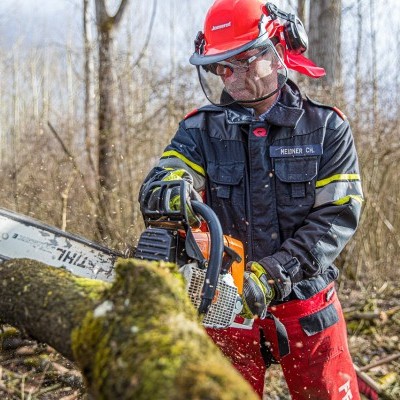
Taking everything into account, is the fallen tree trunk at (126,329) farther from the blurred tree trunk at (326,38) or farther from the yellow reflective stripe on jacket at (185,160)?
the blurred tree trunk at (326,38)

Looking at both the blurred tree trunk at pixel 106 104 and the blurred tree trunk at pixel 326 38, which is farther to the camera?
the blurred tree trunk at pixel 326 38

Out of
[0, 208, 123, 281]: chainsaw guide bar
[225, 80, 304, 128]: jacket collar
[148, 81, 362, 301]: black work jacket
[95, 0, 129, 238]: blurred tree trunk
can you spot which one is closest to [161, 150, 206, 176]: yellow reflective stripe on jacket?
[148, 81, 362, 301]: black work jacket

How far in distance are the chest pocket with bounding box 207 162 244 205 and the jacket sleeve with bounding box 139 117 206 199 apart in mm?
67

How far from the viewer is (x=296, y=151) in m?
2.51

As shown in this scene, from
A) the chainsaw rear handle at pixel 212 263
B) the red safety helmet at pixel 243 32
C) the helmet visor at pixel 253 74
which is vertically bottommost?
the chainsaw rear handle at pixel 212 263

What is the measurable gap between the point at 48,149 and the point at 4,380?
4.75 meters

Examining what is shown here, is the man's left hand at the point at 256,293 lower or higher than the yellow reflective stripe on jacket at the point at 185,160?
lower

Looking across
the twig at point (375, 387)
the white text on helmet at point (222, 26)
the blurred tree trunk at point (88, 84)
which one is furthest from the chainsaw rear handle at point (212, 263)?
the blurred tree trunk at point (88, 84)

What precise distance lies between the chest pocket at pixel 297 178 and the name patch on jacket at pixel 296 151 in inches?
0.8

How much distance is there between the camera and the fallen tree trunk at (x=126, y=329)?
98 centimetres

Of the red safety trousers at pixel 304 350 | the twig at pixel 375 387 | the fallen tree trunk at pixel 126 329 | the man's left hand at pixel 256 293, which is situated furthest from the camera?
the twig at pixel 375 387

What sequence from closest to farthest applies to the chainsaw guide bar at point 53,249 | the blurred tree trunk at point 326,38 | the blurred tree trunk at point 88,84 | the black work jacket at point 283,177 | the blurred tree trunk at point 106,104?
the chainsaw guide bar at point 53,249, the black work jacket at point 283,177, the blurred tree trunk at point 106,104, the blurred tree trunk at point 326,38, the blurred tree trunk at point 88,84

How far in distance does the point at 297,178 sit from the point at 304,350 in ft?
2.63

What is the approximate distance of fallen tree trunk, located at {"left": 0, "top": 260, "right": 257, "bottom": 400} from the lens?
0.98 metres
